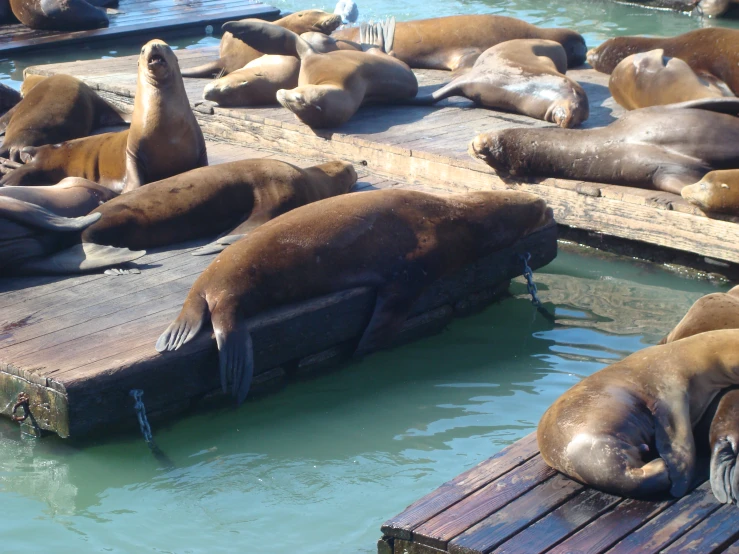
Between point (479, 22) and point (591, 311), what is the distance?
470cm

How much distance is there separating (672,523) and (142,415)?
2085 mm

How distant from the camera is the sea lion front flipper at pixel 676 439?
309 cm

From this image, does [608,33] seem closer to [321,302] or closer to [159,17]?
[159,17]

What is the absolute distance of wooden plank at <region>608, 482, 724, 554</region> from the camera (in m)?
2.84

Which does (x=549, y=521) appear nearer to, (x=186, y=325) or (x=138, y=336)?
(x=186, y=325)

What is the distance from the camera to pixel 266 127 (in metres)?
7.79

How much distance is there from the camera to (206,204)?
5.41m

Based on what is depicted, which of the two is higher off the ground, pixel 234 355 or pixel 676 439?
pixel 676 439

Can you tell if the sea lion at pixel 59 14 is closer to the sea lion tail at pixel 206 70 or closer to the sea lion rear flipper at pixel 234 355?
the sea lion tail at pixel 206 70

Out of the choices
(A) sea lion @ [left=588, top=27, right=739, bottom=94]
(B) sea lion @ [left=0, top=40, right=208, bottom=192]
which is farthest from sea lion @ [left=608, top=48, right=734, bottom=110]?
(B) sea lion @ [left=0, top=40, right=208, bottom=192]

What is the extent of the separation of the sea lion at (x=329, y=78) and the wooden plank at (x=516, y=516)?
15.1 feet

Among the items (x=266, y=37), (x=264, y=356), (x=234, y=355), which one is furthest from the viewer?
(x=266, y=37)

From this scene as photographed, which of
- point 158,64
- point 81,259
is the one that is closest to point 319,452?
point 81,259

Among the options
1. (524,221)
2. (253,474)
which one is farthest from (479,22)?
(253,474)
